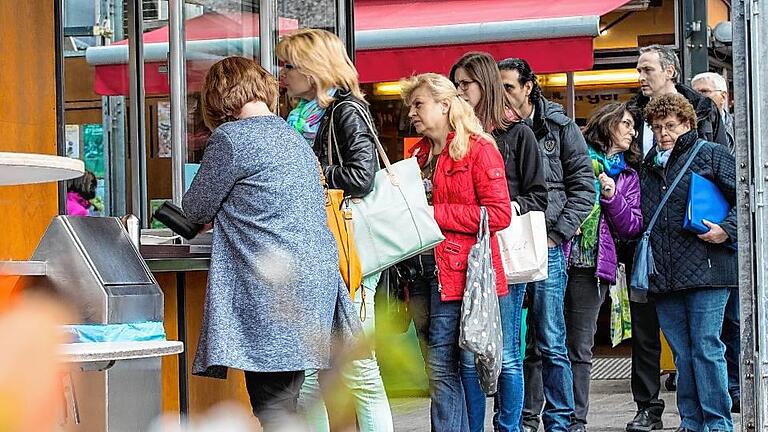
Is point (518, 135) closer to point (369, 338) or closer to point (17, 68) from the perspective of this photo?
point (369, 338)

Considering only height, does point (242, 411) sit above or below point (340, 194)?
below

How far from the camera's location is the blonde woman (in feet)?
18.4

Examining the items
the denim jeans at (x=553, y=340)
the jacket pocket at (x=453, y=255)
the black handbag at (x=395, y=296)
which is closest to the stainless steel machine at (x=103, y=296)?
the black handbag at (x=395, y=296)

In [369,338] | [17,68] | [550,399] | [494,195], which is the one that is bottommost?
[550,399]

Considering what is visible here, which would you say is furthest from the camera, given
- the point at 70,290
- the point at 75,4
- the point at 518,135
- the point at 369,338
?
the point at 75,4

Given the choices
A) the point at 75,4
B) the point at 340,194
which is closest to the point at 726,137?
the point at 340,194

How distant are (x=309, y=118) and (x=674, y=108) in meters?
2.15

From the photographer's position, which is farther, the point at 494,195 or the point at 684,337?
the point at 684,337

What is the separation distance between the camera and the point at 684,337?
6.89m

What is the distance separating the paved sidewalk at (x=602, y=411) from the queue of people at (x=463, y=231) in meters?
0.37

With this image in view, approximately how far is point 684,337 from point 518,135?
1300 millimetres

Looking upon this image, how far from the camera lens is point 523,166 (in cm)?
676

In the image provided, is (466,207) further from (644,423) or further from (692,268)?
(644,423)

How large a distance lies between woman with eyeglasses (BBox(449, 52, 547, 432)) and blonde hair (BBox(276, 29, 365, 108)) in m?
1.05
